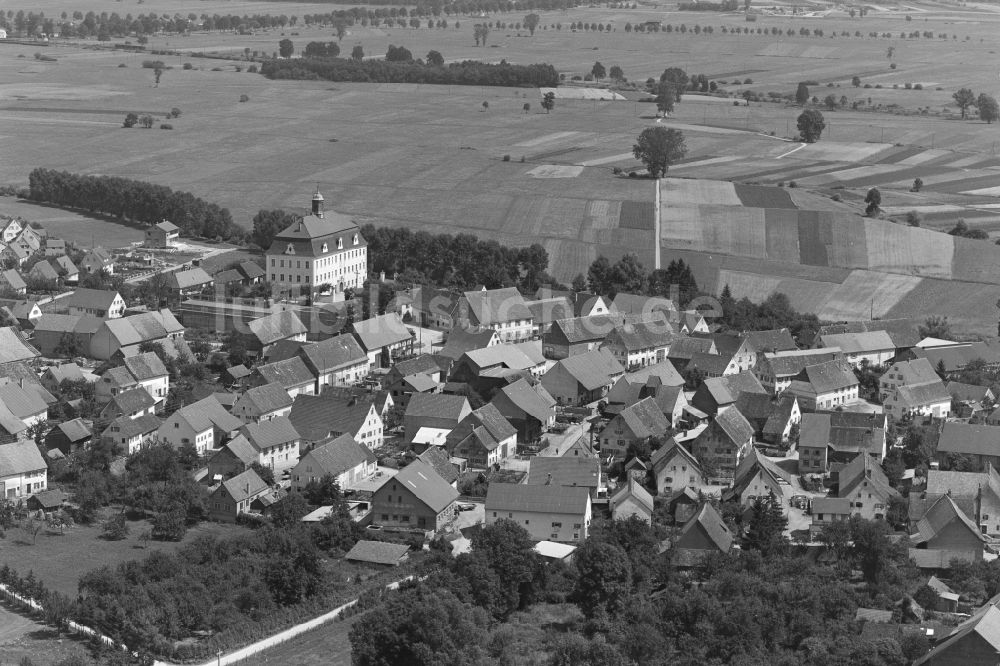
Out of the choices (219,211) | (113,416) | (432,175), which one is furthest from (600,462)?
(432,175)

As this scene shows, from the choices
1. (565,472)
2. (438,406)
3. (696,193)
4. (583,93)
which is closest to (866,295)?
(696,193)

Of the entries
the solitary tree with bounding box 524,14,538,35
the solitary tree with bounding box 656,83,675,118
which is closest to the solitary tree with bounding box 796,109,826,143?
→ the solitary tree with bounding box 656,83,675,118

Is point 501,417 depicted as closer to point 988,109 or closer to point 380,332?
point 380,332

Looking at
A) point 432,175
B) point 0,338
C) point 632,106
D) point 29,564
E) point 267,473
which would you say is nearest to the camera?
point 29,564

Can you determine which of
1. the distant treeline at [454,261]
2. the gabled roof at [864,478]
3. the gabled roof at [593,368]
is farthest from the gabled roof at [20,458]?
the distant treeline at [454,261]

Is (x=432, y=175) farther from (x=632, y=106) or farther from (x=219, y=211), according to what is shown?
(x=632, y=106)

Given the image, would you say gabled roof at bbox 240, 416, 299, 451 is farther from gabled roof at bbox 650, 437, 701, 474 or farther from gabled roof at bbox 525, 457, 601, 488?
gabled roof at bbox 650, 437, 701, 474
